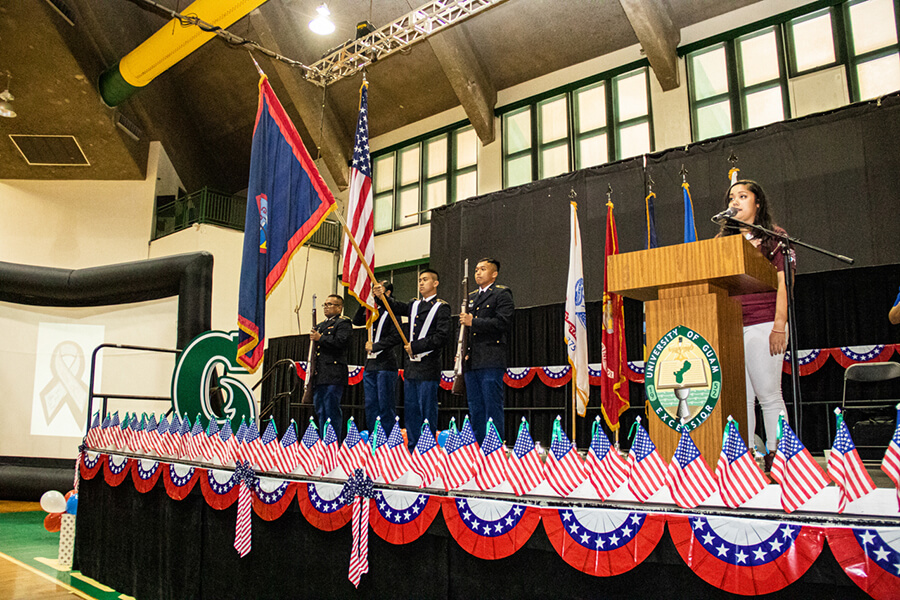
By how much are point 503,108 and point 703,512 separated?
9.80 meters

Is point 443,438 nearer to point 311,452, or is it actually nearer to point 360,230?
point 311,452

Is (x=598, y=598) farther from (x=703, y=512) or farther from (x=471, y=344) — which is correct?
(x=471, y=344)

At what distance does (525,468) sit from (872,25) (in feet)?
27.3

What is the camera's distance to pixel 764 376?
2.71 m

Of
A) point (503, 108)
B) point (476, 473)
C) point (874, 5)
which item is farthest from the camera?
point (503, 108)

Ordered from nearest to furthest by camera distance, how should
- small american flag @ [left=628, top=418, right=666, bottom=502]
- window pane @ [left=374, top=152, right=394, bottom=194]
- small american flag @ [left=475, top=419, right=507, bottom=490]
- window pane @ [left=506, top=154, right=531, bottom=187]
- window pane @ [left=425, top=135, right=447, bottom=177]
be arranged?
small american flag @ [left=628, top=418, right=666, bottom=502]
small american flag @ [left=475, top=419, right=507, bottom=490]
window pane @ [left=506, top=154, right=531, bottom=187]
window pane @ [left=425, top=135, right=447, bottom=177]
window pane @ [left=374, top=152, right=394, bottom=194]

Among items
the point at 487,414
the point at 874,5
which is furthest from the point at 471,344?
the point at 874,5

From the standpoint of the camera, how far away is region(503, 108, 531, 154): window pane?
415 inches

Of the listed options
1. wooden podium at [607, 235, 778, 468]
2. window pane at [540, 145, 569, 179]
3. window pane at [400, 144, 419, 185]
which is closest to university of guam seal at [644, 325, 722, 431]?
wooden podium at [607, 235, 778, 468]

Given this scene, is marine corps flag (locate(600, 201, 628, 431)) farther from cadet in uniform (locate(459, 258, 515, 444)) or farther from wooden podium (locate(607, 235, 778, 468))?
wooden podium (locate(607, 235, 778, 468))

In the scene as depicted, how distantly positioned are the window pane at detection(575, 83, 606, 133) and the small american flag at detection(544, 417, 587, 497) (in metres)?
8.37

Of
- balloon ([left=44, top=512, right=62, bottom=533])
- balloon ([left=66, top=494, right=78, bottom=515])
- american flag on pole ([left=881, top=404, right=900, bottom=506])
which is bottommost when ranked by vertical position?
balloon ([left=44, top=512, right=62, bottom=533])

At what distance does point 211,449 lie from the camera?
3.49m

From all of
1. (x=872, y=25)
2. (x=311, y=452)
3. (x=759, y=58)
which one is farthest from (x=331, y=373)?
(x=872, y=25)
